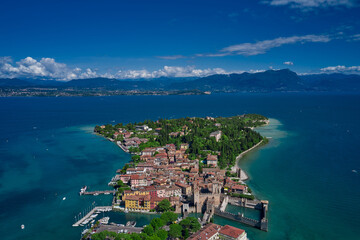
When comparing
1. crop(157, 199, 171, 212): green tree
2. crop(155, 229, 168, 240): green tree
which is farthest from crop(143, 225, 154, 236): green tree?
crop(157, 199, 171, 212): green tree

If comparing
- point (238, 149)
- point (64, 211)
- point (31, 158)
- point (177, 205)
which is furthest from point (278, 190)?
point (31, 158)

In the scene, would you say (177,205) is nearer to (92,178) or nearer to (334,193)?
(92,178)

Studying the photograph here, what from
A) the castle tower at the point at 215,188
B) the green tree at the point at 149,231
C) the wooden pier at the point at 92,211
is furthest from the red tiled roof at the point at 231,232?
the wooden pier at the point at 92,211

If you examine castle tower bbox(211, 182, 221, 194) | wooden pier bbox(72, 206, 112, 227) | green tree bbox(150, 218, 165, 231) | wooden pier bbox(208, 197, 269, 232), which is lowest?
wooden pier bbox(72, 206, 112, 227)

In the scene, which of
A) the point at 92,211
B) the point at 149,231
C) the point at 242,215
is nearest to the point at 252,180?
the point at 242,215

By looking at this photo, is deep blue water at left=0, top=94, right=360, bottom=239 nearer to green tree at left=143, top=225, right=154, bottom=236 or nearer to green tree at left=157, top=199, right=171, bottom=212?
green tree at left=157, top=199, right=171, bottom=212

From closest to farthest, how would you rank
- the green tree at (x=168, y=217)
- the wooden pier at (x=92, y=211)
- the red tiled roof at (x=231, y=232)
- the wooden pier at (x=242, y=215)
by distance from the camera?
the red tiled roof at (x=231, y=232) → the green tree at (x=168, y=217) → the wooden pier at (x=242, y=215) → the wooden pier at (x=92, y=211)

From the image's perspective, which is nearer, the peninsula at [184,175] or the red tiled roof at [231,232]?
the red tiled roof at [231,232]

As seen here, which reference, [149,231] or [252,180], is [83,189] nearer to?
[149,231]

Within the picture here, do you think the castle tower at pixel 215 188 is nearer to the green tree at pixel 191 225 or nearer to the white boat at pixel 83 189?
the green tree at pixel 191 225
